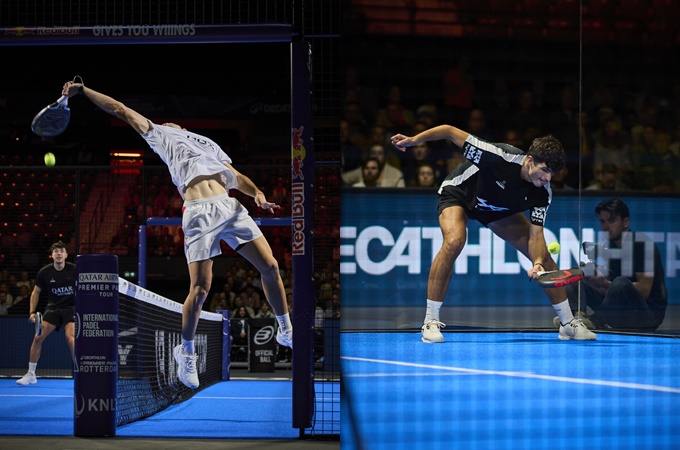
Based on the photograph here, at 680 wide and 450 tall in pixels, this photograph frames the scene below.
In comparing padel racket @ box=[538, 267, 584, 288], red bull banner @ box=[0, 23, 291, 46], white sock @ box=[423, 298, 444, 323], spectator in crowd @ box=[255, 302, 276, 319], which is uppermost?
red bull banner @ box=[0, 23, 291, 46]

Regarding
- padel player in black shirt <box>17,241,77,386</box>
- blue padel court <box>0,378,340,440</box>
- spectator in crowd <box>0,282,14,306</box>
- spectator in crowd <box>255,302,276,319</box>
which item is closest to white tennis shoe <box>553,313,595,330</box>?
blue padel court <box>0,378,340,440</box>

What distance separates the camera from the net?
15.0 feet

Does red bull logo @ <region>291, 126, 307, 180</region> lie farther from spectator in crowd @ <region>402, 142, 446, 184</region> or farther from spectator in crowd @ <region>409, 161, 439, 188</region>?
spectator in crowd @ <region>409, 161, 439, 188</region>

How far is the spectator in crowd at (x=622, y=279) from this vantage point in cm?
489

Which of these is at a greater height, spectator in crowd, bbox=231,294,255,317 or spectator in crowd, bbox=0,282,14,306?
spectator in crowd, bbox=0,282,14,306

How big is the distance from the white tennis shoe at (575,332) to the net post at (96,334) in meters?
2.47

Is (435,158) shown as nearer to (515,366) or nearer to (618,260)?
(618,260)

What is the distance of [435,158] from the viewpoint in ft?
16.8

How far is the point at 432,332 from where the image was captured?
424cm

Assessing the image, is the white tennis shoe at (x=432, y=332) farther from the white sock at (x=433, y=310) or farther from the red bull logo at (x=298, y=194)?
the red bull logo at (x=298, y=194)

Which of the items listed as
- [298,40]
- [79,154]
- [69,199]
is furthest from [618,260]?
[79,154]

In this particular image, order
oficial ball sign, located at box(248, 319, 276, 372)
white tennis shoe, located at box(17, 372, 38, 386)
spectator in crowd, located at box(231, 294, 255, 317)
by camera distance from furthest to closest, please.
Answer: spectator in crowd, located at box(231, 294, 255, 317) → oficial ball sign, located at box(248, 319, 276, 372) → white tennis shoe, located at box(17, 372, 38, 386)

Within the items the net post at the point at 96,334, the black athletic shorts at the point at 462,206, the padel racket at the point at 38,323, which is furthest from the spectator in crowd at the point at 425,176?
the padel racket at the point at 38,323

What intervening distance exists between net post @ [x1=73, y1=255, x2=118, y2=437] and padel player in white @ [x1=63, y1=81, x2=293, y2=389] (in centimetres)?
38
